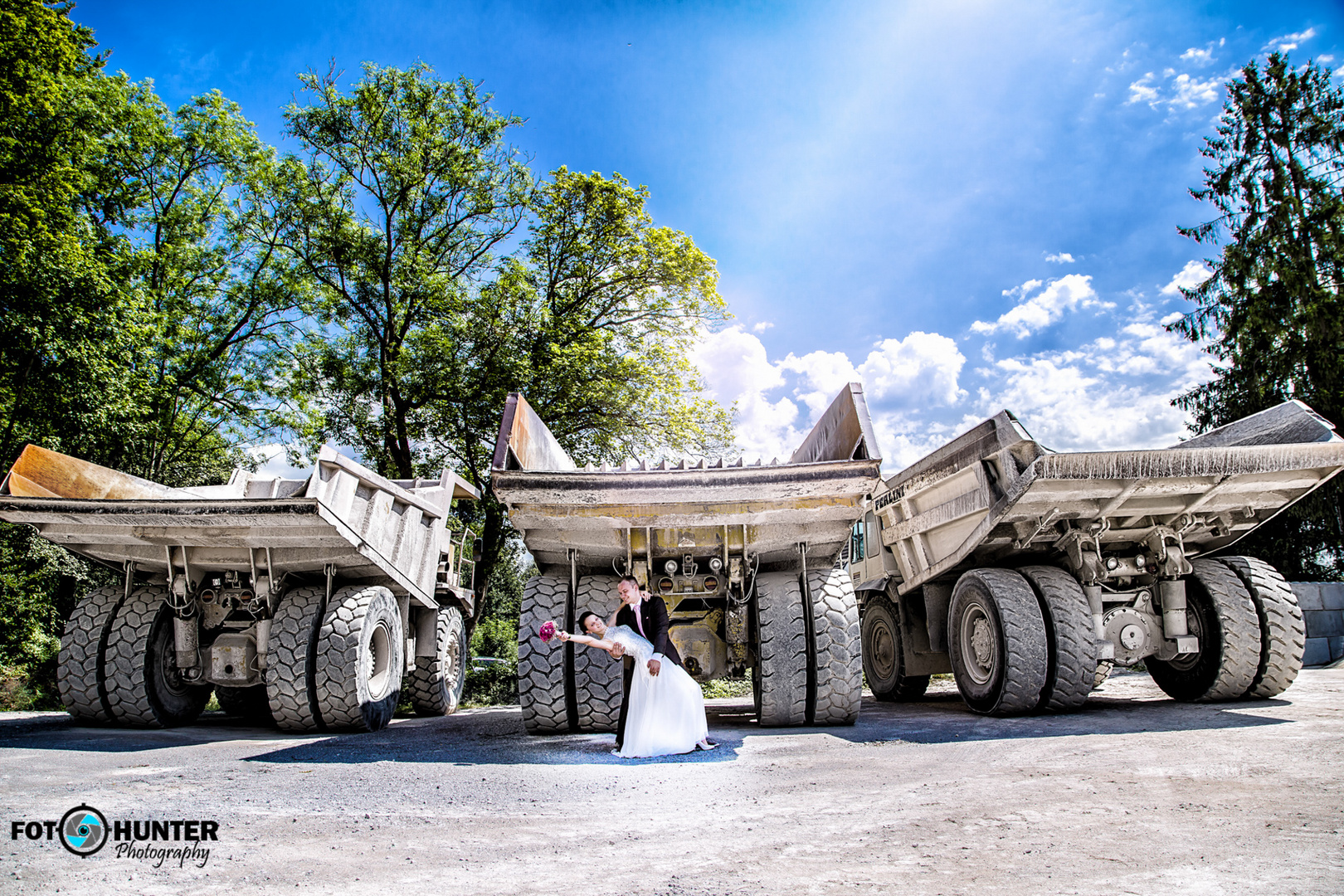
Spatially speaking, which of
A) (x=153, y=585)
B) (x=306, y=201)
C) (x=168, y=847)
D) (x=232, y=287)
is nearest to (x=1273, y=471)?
(x=168, y=847)

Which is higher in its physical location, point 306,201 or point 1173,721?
point 306,201

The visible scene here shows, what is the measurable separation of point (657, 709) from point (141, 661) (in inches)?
200

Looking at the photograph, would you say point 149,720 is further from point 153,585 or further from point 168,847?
point 168,847

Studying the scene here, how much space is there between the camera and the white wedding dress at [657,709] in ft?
16.8

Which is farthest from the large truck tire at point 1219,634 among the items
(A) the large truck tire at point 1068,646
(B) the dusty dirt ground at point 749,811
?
(A) the large truck tire at point 1068,646

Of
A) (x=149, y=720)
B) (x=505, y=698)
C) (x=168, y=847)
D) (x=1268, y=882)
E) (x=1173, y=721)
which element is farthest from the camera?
(x=505, y=698)

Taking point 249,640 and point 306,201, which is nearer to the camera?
point 249,640

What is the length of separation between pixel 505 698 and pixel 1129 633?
9066 millimetres

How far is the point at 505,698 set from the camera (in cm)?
1212

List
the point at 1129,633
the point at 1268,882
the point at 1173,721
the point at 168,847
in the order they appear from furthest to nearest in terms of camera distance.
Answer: the point at 1129,633, the point at 1173,721, the point at 168,847, the point at 1268,882

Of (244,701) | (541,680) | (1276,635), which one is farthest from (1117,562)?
(244,701)

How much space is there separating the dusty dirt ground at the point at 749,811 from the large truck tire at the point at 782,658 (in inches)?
8.2

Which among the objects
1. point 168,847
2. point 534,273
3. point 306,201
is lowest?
point 168,847

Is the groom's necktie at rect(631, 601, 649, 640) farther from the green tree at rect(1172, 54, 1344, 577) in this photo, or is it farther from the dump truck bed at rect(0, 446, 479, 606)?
the green tree at rect(1172, 54, 1344, 577)
